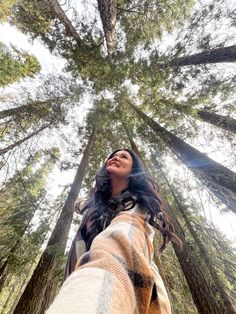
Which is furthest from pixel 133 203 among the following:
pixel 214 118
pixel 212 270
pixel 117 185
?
pixel 214 118

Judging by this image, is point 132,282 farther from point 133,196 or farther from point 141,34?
point 141,34

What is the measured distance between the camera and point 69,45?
8.70 m

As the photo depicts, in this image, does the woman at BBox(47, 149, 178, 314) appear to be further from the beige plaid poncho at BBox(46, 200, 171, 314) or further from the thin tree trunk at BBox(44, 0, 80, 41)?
the thin tree trunk at BBox(44, 0, 80, 41)

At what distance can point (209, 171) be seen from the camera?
658 centimetres

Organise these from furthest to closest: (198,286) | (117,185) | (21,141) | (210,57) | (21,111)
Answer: (21,141) → (21,111) → (210,57) → (198,286) → (117,185)

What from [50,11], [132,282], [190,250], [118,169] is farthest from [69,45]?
[132,282]

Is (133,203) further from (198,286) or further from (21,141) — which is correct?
(21,141)

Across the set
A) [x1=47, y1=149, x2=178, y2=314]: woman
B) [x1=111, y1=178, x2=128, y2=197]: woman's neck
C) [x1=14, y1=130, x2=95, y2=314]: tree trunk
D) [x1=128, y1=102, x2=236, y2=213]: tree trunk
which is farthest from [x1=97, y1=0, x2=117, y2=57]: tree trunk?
[x1=47, y1=149, x2=178, y2=314]: woman

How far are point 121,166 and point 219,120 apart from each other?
642 cm

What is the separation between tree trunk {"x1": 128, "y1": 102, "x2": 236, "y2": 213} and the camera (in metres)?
5.90

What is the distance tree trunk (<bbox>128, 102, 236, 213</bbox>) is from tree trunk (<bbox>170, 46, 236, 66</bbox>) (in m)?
2.50

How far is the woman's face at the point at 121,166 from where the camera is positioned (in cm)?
285

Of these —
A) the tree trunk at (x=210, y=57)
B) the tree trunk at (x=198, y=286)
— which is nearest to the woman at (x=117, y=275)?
the tree trunk at (x=198, y=286)

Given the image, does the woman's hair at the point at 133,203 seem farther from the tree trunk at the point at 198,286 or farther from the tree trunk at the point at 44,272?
the tree trunk at the point at 44,272
